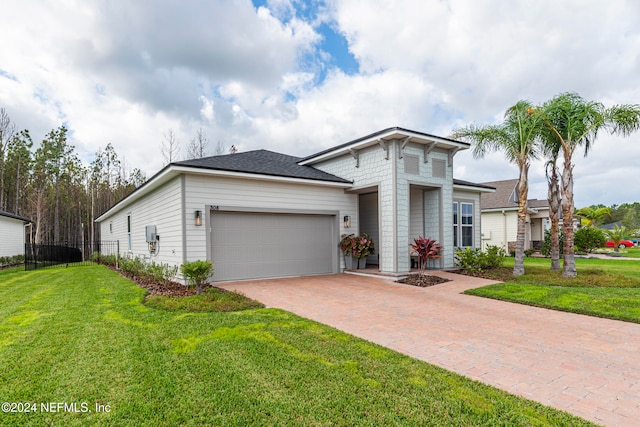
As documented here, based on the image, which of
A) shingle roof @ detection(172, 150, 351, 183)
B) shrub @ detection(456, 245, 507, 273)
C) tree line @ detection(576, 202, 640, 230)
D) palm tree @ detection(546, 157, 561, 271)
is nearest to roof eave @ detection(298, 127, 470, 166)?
shingle roof @ detection(172, 150, 351, 183)

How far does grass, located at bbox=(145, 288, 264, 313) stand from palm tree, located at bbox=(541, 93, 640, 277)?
8644mm

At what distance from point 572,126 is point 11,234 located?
25549 millimetres

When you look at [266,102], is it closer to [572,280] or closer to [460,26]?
[460,26]

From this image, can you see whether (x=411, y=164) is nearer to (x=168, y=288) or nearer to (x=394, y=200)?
(x=394, y=200)

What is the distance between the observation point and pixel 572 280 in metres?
8.40

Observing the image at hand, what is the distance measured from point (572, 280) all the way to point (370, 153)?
6.40 m

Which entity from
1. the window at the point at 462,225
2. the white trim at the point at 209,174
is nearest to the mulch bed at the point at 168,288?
the white trim at the point at 209,174

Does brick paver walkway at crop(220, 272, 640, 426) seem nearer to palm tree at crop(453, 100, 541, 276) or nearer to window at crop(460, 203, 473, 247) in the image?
palm tree at crop(453, 100, 541, 276)

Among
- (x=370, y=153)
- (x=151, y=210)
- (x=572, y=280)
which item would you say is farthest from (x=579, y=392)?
(x=151, y=210)

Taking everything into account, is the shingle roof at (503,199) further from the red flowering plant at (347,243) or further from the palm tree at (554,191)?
the red flowering plant at (347,243)

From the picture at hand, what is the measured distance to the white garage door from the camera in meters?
8.98

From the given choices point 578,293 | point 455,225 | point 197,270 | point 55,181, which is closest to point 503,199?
point 455,225

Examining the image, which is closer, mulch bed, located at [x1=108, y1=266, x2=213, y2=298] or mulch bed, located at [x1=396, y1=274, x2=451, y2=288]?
mulch bed, located at [x1=108, y1=266, x2=213, y2=298]

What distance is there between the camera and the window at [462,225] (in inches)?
471
